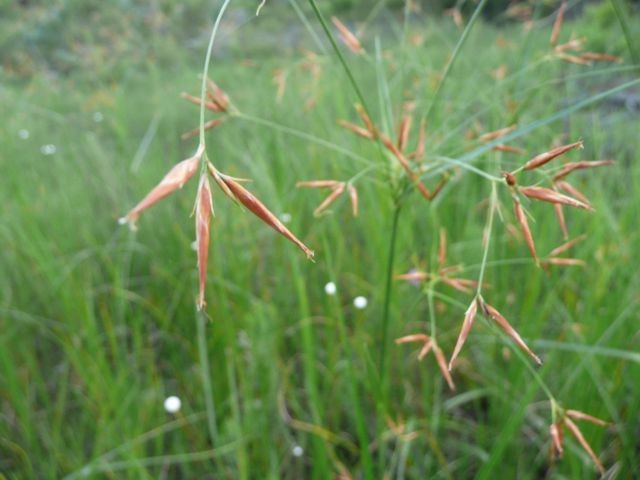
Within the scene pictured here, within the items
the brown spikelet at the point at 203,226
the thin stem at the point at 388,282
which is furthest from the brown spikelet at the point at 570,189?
the brown spikelet at the point at 203,226

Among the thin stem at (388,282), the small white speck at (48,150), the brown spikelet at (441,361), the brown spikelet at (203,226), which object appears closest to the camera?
the brown spikelet at (203,226)

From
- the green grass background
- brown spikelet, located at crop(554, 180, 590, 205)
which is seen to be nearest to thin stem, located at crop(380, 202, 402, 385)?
the green grass background

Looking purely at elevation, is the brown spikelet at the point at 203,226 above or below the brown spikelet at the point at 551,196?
above

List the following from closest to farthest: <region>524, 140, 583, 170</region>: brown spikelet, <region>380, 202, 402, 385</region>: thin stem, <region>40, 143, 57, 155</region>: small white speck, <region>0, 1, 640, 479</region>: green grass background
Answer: <region>524, 140, 583, 170</region>: brown spikelet, <region>380, 202, 402, 385</region>: thin stem, <region>0, 1, 640, 479</region>: green grass background, <region>40, 143, 57, 155</region>: small white speck

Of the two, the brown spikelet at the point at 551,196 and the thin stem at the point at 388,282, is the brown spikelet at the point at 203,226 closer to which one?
the brown spikelet at the point at 551,196

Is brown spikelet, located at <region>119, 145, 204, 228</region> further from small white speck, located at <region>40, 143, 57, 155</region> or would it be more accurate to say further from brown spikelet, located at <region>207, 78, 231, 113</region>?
small white speck, located at <region>40, 143, 57, 155</region>

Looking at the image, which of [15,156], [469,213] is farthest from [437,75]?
[15,156]

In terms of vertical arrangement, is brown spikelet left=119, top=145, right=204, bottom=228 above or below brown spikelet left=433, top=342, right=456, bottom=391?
above

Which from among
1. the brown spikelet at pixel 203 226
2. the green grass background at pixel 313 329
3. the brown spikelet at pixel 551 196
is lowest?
the green grass background at pixel 313 329

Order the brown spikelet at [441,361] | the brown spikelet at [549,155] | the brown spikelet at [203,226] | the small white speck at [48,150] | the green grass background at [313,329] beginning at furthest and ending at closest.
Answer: the small white speck at [48,150] < the green grass background at [313,329] < the brown spikelet at [441,361] < the brown spikelet at [549,155] < the brown spikelet at [203,226]

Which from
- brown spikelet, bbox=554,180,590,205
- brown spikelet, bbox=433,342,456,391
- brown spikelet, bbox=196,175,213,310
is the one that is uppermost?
brown spikelet, bbox=196,175,213,310

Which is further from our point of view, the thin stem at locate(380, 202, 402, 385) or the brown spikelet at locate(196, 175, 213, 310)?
the thin stem at locate(380, 202, 402, 385)

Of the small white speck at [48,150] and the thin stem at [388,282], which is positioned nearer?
the thin stem at [388,282]
